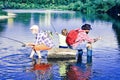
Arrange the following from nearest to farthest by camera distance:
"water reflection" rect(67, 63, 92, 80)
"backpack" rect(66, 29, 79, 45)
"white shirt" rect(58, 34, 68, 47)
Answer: "water reflection" rect(67, 63, 92, 80), "backpack" rect(66, 29, 79, 45), "white shirt" rect(58, 34, 68, 47)

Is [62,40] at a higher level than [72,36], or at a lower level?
lower

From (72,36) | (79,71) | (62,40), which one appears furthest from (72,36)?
(79,71)

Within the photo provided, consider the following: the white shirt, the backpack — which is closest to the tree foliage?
the white shirt

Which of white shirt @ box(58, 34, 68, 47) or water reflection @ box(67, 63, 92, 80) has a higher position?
white shirt @ box(58, 34, 68, 47)

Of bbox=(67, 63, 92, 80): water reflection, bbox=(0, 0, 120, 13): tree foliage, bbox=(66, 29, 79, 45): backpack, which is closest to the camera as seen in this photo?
bbox=(67, 63, 92, 80): water reflection

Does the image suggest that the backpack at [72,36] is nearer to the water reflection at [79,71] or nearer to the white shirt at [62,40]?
the white shirt at [62,40]

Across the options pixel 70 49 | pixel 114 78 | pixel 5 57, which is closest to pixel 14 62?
pixel 5 57

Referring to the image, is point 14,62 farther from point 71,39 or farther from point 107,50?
point 107,50

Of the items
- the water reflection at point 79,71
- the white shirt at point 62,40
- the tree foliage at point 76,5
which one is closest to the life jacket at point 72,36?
the white shirt at point 62,40

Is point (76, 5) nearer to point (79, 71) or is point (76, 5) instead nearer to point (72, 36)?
point (72, 36)

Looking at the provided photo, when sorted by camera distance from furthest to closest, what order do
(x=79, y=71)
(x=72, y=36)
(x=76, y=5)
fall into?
1. (x=76, y=5)
2. (x=72, y=36)
3. (x=79, y=71)

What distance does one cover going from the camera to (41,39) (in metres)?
21.1

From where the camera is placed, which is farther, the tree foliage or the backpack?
the tree foliage

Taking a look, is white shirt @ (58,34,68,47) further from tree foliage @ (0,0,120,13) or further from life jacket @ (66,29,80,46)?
tree foliage @ (0,0,120,13)
